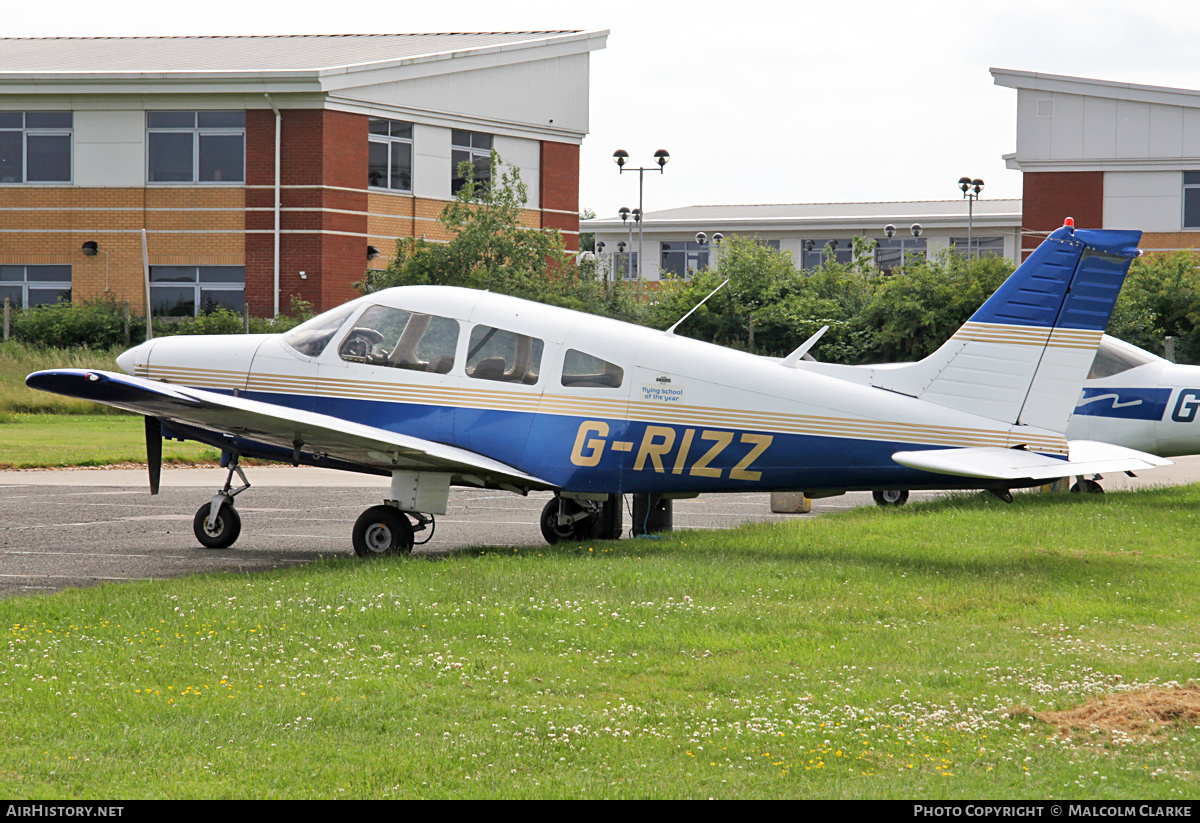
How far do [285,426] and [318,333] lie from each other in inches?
55.0

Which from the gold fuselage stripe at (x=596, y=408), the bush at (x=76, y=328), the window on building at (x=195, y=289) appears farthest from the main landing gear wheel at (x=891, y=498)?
the window on building at (x=195, y=289)

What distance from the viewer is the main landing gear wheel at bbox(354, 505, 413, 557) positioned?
11.3 meters

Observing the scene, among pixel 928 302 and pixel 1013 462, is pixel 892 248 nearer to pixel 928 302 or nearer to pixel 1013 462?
pixel 928 302

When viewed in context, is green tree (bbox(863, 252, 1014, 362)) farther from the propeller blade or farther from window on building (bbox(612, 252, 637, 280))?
window on building (bbox(612, 252, 637, 280))

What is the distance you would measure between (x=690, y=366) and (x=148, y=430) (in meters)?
5.11

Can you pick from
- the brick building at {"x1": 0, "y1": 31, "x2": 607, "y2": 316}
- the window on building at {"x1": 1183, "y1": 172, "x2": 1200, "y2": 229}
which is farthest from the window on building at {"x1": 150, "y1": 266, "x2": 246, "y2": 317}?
the window on building at {"x1": 1183, "y1": 172, "x2": 1200, "y2": 229}

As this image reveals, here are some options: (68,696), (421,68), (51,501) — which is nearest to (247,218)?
(421,68)

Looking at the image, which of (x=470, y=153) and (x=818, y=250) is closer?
(x=470, y=153)

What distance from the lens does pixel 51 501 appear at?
15.9 metres

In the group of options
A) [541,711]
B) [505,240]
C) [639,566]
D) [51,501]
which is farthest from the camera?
[505,240]

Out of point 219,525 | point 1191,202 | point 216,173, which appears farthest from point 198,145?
point 1191,202

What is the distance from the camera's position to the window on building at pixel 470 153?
4134cm

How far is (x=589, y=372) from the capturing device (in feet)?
36.9
